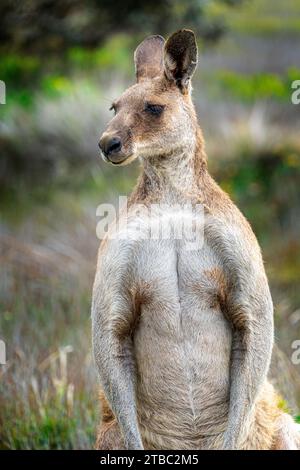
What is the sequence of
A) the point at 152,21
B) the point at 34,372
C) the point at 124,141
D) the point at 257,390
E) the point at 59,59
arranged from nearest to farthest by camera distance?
the point at 124,141, the point at 257,390, the point at 34,372, the point at 152,21, the point at 59,59

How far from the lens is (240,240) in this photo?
4.65 meters

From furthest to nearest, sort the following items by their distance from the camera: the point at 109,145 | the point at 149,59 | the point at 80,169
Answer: the point at 80,169 < the point at 149,59 < the point at 109,145

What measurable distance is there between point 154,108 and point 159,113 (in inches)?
1.3


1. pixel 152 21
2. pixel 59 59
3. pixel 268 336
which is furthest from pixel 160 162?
pixel 59 59

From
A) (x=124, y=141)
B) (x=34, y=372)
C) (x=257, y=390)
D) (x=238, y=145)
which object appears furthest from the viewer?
(x=238, y=145)

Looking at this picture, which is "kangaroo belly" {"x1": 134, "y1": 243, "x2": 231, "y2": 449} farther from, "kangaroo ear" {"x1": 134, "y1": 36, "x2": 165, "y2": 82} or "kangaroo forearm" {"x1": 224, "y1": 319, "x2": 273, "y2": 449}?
"kangaroo ear" {"x1": 134, "y1": 36, "x2": 165, "y2": 82}

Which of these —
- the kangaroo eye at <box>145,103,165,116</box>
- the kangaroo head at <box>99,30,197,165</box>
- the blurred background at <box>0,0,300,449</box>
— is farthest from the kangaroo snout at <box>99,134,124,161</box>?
the blurred background at <box>0,0,300,449</box>

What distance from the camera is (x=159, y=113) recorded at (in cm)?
464

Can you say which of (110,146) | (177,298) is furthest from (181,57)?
(177,298)

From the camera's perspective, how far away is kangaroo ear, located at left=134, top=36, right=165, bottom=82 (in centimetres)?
488

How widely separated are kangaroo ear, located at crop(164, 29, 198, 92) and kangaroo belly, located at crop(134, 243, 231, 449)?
0.80 m

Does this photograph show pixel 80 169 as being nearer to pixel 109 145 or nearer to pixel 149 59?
pixel 149 59

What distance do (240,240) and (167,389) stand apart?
2.65 ft

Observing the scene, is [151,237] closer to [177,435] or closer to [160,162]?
[160,162]
